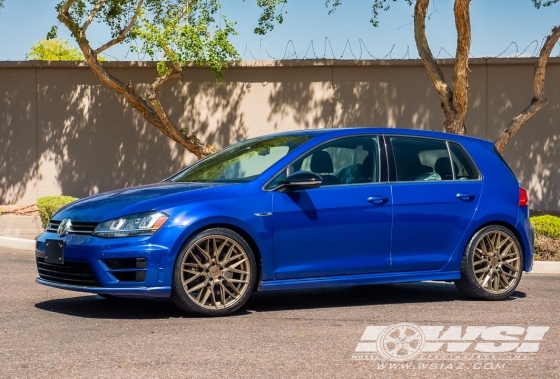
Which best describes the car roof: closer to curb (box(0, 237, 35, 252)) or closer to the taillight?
the taillight

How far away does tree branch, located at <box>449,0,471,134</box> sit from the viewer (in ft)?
51.3

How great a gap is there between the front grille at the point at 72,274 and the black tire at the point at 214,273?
68cm

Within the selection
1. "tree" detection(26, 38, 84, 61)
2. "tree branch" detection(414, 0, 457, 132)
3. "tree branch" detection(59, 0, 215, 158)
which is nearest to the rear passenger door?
"tree branch" detection(414, 0, 457, 132)

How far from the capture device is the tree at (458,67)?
15.9 meters

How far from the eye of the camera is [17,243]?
15219 mm

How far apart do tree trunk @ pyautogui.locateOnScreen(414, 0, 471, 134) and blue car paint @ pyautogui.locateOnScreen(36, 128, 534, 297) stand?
6583mm

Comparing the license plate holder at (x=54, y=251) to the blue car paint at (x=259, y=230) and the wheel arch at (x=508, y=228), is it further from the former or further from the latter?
the wheel arch at (x=508, y=228)

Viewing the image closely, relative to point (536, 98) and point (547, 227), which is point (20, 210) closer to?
point (536, 98)

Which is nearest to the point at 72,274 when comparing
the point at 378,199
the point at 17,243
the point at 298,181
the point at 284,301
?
the point at 298,181

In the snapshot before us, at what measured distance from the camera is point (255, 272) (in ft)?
27.4

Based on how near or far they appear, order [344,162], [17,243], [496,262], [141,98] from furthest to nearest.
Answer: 1. [141,98]
2. [17,243]
3. [496,262]
4. [344,162]

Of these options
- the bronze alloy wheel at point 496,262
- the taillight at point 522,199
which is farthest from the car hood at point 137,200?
the taillight at point 522,199

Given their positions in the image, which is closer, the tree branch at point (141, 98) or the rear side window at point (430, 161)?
the rear side window at point (430, 161)

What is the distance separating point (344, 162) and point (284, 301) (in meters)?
1.46
